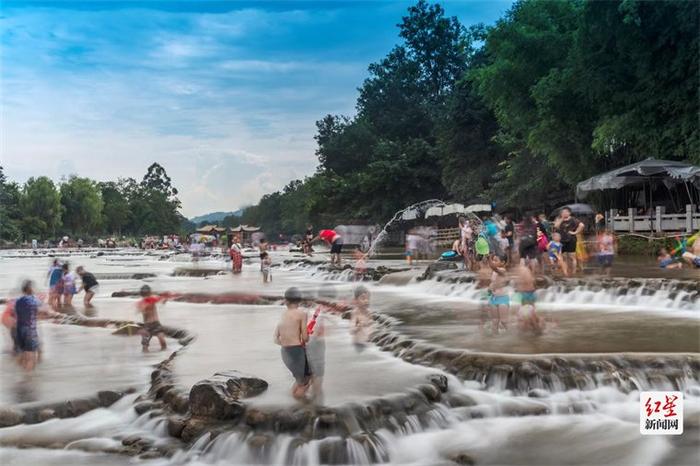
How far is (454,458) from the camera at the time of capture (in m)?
8.10

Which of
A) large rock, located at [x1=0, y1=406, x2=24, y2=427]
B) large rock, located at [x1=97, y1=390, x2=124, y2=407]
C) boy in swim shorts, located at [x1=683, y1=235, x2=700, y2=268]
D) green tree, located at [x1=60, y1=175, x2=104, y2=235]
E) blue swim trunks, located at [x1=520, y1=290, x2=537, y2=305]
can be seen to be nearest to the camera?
large rock, located at [x1=0, y1=406, x2=24, y2=427]

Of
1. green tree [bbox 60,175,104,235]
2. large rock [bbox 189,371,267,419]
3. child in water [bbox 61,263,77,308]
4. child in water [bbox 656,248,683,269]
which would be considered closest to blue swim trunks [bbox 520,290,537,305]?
large rock [bbox 189,371,267,419]

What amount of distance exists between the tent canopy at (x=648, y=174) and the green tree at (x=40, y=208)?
71.8 metres

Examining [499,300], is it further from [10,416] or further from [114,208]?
[114,208]

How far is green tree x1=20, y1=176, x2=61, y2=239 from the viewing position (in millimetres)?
83062

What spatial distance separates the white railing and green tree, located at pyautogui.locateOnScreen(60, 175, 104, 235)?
81107mm

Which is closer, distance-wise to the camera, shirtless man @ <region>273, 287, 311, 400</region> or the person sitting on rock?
shirtless man @ <region>273, 287, 311, 400</region>

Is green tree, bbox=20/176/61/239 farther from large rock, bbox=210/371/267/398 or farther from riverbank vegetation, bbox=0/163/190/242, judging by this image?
large rock, bbox=210/371/267/398

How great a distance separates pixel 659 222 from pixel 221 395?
21255 mm

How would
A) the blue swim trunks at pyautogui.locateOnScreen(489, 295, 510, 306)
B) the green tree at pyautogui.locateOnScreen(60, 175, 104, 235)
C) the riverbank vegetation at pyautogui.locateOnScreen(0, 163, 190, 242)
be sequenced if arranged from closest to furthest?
the blue swim trunks at pyautogui.locateOnScreen(489, 295, 510, 306)
the riverbank vegetation at pyautogui.locateOnScreen(0, 163, 190, 242)
the green tree at pyautogui.locateOnScreen(60, 175, 104, 235)

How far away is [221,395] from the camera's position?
→ 28.1 feet

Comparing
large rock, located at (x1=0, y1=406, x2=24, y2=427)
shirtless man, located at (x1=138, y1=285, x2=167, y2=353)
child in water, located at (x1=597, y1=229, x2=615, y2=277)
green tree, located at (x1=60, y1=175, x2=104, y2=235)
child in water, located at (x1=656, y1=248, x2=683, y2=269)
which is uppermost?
green tree, located at (x1=60, y1=175, x2=104, y2=235)

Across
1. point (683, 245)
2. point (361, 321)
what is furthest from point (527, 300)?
point (683, 245)

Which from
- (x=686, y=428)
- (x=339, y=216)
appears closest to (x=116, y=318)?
(x=686, y=428)
